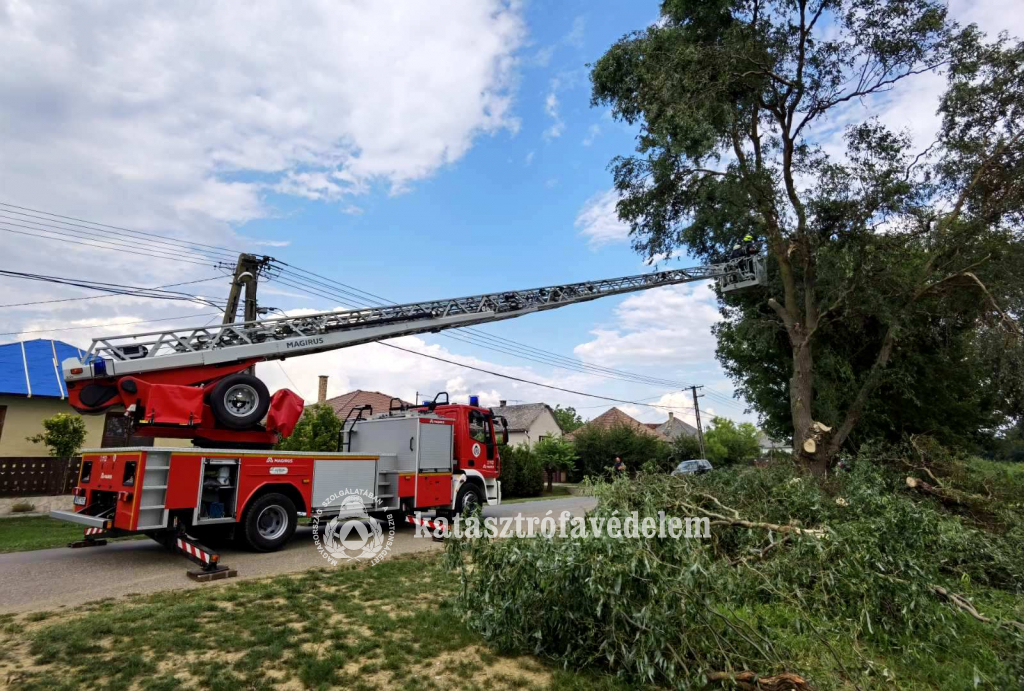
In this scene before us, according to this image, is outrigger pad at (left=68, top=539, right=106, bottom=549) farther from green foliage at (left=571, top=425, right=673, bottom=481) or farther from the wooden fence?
green foliage at (left=571, top=425, right=673, bottom=481)

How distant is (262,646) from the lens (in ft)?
15.0

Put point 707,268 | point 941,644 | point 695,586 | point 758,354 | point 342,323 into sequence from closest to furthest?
point 695,586, point 941,644, point 342,323, point 707,268, point 758,354

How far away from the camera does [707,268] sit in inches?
599

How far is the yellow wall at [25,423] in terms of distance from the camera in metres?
15.4

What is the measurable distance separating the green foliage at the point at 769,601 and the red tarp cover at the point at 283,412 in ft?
16.6

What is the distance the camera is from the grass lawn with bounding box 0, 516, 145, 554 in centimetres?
923

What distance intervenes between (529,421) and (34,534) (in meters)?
34.9

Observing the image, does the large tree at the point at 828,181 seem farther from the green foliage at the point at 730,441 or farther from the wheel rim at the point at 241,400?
the green foliage at the point at 730,441

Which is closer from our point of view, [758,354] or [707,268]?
[707,268]

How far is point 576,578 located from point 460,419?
7899mm

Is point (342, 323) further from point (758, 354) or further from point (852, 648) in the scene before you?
point (758, 354)

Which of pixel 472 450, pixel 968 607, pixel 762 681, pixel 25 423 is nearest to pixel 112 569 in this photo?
pixel 472 450

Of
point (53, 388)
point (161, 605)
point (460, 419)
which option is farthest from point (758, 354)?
point (53, 388)

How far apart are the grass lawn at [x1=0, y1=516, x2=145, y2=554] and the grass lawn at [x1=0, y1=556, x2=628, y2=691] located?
5038 mm
